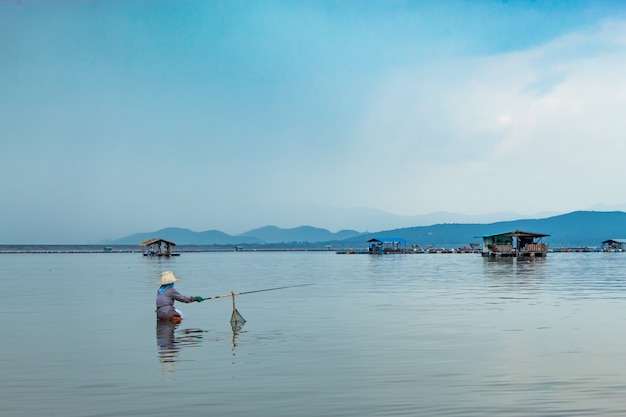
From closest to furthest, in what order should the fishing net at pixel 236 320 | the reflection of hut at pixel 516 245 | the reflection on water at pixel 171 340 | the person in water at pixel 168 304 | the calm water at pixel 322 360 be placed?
1. the calm water at pixel 322 360
2. the reflection on water at pixel 171 340
3. the fishing net at pixel 236 320
4. the person in water at pixel 168 304
5. the reflection of hut at pixel 516 245

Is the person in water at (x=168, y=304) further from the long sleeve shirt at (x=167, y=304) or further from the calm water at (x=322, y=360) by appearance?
the calm water at (x=322, y=360)

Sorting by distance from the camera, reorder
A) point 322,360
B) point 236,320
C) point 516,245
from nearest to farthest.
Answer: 1. point 322,360
2. point 236,320
3. point 516,245

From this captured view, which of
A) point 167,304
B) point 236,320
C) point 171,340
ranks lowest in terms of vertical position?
point 171,340

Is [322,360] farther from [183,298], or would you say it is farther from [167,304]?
[167,304]

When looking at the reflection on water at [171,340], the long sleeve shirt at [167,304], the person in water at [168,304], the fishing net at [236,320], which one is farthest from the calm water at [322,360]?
the long sleeve shirt at [167,304]

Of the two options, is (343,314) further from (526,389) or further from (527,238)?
(527,238)

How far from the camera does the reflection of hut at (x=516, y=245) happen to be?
101 m

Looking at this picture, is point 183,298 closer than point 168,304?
Yes

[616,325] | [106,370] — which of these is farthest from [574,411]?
[616,325]

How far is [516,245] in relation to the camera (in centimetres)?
10419

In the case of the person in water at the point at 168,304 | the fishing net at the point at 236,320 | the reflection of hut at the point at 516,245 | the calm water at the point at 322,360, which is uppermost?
the reflection of hut at the point at 516,245

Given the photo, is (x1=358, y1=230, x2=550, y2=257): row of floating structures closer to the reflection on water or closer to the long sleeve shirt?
the long sleeve shirt

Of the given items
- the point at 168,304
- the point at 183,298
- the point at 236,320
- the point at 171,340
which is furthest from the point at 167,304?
the point at 171,340

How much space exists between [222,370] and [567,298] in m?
21.7
